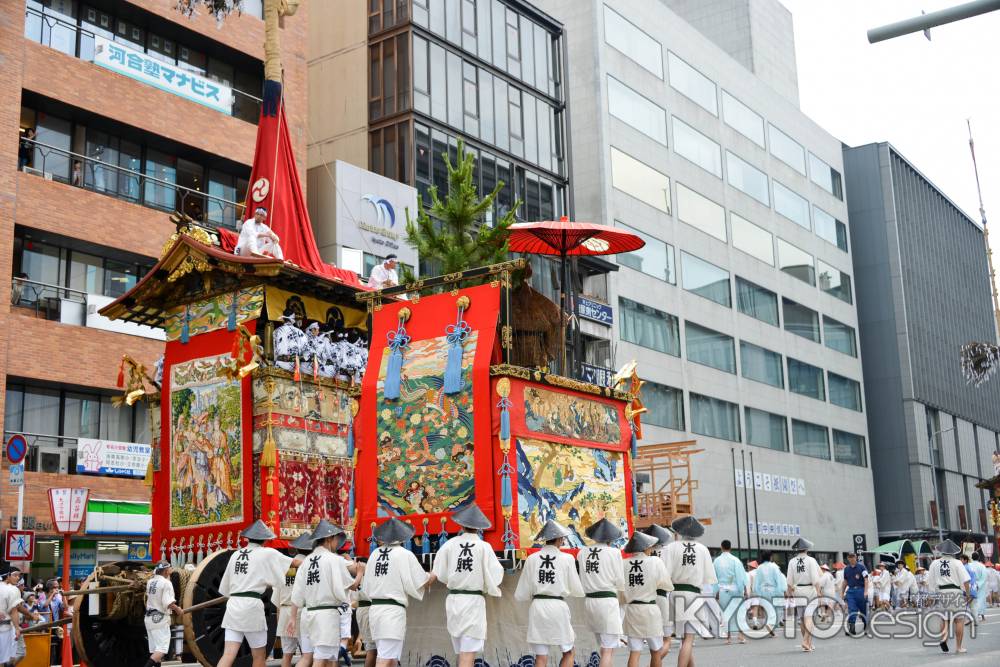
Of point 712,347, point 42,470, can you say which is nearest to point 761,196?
point 712,347

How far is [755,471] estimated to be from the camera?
5562cm

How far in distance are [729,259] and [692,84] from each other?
29.9 ft

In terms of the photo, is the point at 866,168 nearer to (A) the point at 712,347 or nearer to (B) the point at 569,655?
(A) the point at 712,347

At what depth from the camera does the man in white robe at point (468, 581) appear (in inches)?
512

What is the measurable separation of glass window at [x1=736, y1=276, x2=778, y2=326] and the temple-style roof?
4190 centimetres

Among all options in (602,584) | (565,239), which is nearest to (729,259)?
(565,239)

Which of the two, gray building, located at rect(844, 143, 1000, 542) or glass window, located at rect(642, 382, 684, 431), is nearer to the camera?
glass window, located at rect(642, 382, 684, 431)

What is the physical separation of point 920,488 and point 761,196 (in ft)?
73.6

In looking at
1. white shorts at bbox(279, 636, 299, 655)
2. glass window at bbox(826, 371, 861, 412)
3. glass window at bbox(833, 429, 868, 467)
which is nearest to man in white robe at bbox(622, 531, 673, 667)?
white shorts at bbox(279, 636, 299, 655)

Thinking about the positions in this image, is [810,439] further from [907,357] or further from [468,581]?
[468,581]

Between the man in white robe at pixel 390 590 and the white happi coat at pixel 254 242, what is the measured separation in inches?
235

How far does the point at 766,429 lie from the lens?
5825 centimetres

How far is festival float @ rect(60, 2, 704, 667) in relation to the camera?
14.5m

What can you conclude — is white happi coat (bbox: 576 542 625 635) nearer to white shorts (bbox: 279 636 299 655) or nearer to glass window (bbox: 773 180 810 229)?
white shorts (bbox: 279 636 299 655)
